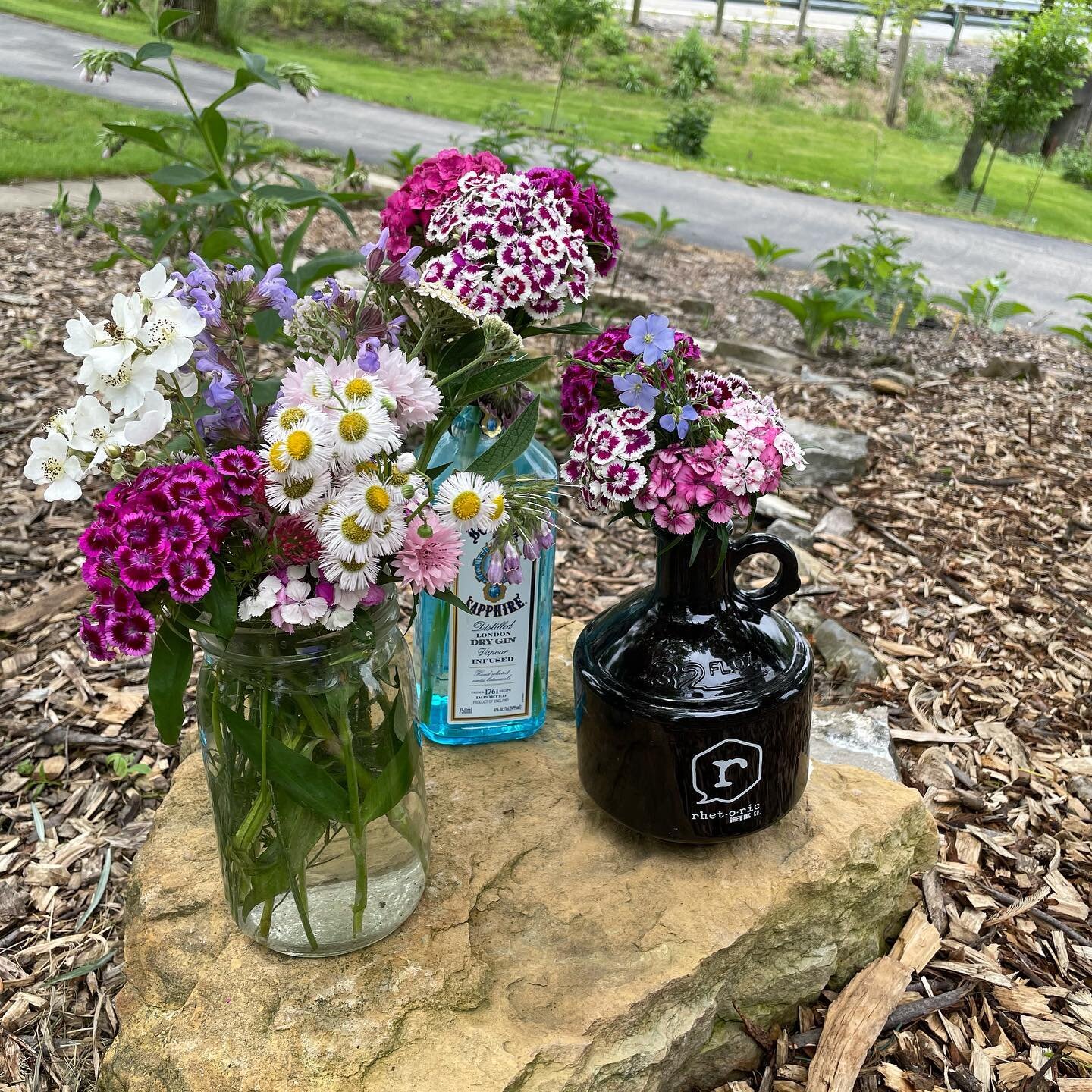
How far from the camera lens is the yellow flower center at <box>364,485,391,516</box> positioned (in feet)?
3.29

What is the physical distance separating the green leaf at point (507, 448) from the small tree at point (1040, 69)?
1170 cm

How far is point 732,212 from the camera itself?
968 centimetres

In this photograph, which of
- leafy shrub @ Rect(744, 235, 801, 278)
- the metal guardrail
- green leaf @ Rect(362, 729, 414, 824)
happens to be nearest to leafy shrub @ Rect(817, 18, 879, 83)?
the metal guardrail

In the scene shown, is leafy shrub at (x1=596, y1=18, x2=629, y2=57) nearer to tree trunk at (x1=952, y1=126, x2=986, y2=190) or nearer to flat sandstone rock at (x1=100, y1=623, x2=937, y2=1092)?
tree trunk at (x1=952, y1=126, x2=986, y2=190)

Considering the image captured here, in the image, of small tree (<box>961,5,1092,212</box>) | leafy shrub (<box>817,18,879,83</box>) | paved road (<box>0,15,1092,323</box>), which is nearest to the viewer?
paved road (<box>0,15,1092,323</box>)

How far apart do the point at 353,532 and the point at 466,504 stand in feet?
0.40

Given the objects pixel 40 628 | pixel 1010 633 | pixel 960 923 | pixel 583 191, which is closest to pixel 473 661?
pixel 583 191

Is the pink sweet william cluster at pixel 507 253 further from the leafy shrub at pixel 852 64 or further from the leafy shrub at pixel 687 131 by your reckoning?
the leafy shrub at pixel 852 64

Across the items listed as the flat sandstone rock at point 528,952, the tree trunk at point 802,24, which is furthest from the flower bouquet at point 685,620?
the tree trunk at point 802,24

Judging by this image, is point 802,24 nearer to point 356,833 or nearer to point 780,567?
point 780,567

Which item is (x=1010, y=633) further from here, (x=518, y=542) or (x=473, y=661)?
(x=518, y=542)

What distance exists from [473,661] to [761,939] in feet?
2.00

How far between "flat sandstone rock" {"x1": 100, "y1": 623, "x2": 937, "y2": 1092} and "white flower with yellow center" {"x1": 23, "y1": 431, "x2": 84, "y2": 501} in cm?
71

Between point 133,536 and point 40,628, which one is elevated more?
point 133,536
